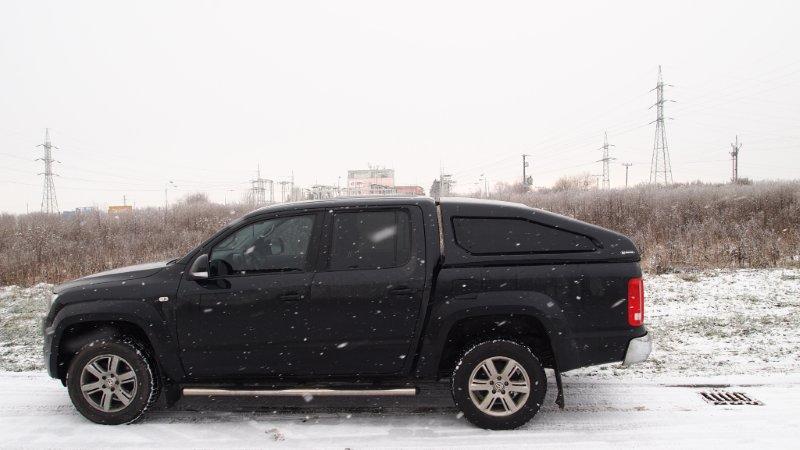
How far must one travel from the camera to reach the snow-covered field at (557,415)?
428cm

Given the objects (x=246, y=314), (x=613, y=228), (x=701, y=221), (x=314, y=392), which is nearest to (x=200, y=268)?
(x=246, y=314)

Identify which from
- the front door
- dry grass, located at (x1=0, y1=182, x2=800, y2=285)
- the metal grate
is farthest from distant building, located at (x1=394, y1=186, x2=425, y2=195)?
dry grass, located at (x1=0, y1=182, x2=800, y2=285)

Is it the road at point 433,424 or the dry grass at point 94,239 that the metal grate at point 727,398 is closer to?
the road at point 433,424

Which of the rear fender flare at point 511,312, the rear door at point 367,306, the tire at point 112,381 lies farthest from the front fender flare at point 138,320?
the rear fender flare at point 511,312

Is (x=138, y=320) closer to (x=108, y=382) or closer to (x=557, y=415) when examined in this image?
(x=108, y=382)

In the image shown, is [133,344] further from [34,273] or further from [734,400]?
[34,273]

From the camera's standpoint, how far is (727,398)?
5.00m

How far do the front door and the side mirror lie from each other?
0.15 ft

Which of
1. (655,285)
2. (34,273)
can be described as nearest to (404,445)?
(655,285)

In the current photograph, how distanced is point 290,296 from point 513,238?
1817 mm

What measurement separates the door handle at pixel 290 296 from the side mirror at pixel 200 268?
2.07 feet

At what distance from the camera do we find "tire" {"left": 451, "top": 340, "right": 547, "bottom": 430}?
14.3 ft

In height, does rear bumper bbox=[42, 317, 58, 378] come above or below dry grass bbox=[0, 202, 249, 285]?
below

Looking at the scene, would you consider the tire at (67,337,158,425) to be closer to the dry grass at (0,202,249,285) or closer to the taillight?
the taillight
